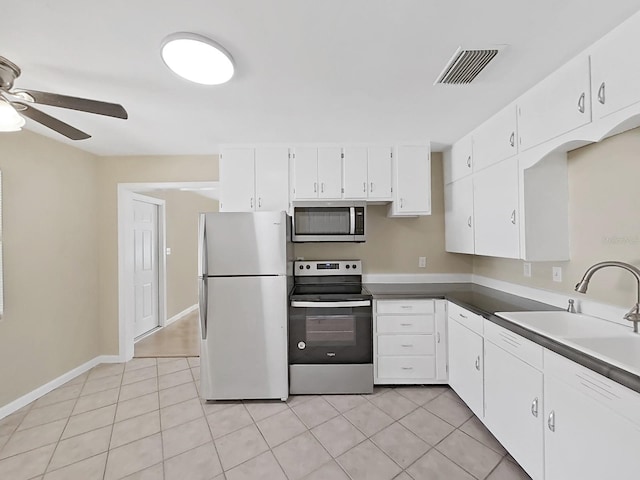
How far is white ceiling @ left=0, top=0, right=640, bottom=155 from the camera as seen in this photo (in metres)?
1.27

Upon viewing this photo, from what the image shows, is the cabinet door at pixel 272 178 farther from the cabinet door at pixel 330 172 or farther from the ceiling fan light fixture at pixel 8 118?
the ceiling fan light fixture at pixel 8 118

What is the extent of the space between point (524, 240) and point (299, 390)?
7.00 feet

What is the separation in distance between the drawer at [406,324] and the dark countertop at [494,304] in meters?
0.19

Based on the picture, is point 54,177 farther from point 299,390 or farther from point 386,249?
point 386,249

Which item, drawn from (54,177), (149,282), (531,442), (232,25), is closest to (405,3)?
(232,25)

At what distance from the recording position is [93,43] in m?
1.46

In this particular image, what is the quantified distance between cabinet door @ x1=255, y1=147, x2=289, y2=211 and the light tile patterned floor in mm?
1800

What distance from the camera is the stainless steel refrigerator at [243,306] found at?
8.40 ft

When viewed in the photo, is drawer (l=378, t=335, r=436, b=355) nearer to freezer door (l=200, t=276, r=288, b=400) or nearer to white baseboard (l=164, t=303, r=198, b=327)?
freezer door (l=200, t=276, r=288, b=400)

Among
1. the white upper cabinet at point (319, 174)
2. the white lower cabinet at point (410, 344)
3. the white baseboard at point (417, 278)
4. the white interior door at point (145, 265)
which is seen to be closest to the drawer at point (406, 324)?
the white lower cabinet at point (410, 344)

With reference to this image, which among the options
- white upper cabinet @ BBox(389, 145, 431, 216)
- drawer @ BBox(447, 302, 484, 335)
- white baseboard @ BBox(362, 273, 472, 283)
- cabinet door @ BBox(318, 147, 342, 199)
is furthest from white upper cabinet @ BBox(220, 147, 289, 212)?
drawer @ BBox(447, 302, 484, 335)

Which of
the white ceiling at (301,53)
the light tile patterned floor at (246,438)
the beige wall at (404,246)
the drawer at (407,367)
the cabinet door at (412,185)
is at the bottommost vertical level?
the light tile patterned floor at (246,438)

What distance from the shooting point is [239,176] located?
298cm

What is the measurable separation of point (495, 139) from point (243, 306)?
95.3 inches
